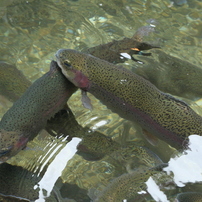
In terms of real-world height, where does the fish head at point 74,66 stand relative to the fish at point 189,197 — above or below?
above

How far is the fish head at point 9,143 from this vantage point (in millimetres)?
3150

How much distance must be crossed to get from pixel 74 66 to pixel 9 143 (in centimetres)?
123

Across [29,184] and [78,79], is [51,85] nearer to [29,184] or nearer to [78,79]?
[78,79]

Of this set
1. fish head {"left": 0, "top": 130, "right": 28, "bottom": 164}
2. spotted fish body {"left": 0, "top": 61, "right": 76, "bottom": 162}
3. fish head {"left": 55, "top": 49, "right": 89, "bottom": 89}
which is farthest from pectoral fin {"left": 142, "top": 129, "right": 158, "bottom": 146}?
fish head {"left": 0, "top": 130, "right": 28, "bottom": 164}

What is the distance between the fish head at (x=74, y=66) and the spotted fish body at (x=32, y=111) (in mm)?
83

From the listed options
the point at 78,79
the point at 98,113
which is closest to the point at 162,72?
the point at 98,113

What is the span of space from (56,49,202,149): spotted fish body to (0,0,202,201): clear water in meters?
0.40

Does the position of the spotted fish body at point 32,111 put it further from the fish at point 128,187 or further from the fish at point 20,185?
the fish at point 128,187

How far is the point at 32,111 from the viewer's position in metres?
3.41

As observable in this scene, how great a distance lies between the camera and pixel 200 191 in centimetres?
325

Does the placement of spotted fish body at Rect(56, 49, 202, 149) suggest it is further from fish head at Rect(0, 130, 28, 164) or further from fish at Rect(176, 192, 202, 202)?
fish head at Rect(0, 130, 28, 164)

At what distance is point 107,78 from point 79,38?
188 centimetres

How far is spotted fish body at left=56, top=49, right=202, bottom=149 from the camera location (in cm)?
341

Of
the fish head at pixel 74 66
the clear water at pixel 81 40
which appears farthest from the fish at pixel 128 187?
the fish head at pixel 74 66
